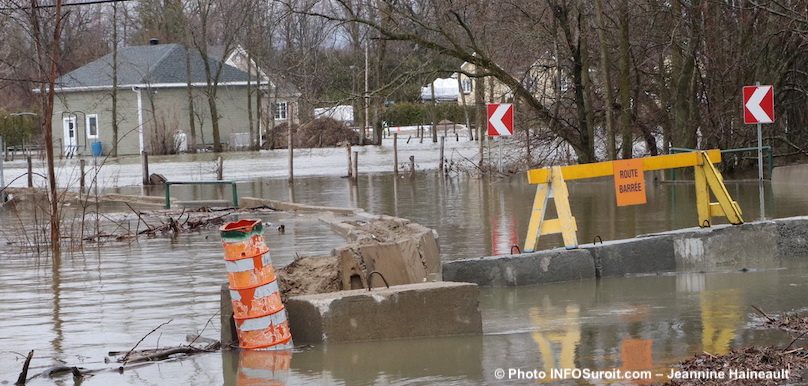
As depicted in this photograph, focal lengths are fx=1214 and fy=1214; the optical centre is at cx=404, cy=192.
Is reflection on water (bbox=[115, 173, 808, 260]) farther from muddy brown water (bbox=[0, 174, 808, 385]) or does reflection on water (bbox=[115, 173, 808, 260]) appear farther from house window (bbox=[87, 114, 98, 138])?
house window (bbox=[87, 114, 98, 138])

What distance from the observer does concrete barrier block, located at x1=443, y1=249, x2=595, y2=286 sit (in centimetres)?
1259

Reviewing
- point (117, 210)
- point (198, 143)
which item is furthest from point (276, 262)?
point (198, 143)

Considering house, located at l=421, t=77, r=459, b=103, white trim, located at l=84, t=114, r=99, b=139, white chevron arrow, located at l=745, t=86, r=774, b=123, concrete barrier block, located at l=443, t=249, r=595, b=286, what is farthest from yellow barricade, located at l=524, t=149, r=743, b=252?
house, located at l=421, t=77, r=459, b=103

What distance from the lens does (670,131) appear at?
32375 mm

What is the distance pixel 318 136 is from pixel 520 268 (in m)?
63.0

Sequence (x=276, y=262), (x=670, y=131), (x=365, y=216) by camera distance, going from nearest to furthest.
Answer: (x=276, y=262) < (x=365, y=216) < (x=670, y=131)

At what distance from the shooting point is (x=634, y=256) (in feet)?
43.5

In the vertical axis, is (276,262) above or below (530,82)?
below

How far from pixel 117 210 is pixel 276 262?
1400 cm

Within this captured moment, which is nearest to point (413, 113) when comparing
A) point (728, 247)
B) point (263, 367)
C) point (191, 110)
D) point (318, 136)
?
point (318, 136)

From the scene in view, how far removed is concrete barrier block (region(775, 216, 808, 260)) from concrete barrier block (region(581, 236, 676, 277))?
135cm

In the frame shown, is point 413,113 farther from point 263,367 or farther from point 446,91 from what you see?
point 263,367

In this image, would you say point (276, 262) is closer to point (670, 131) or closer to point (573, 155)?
point (670, 131)

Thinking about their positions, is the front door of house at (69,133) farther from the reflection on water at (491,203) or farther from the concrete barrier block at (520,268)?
the concrete barrier block at (520,268)
